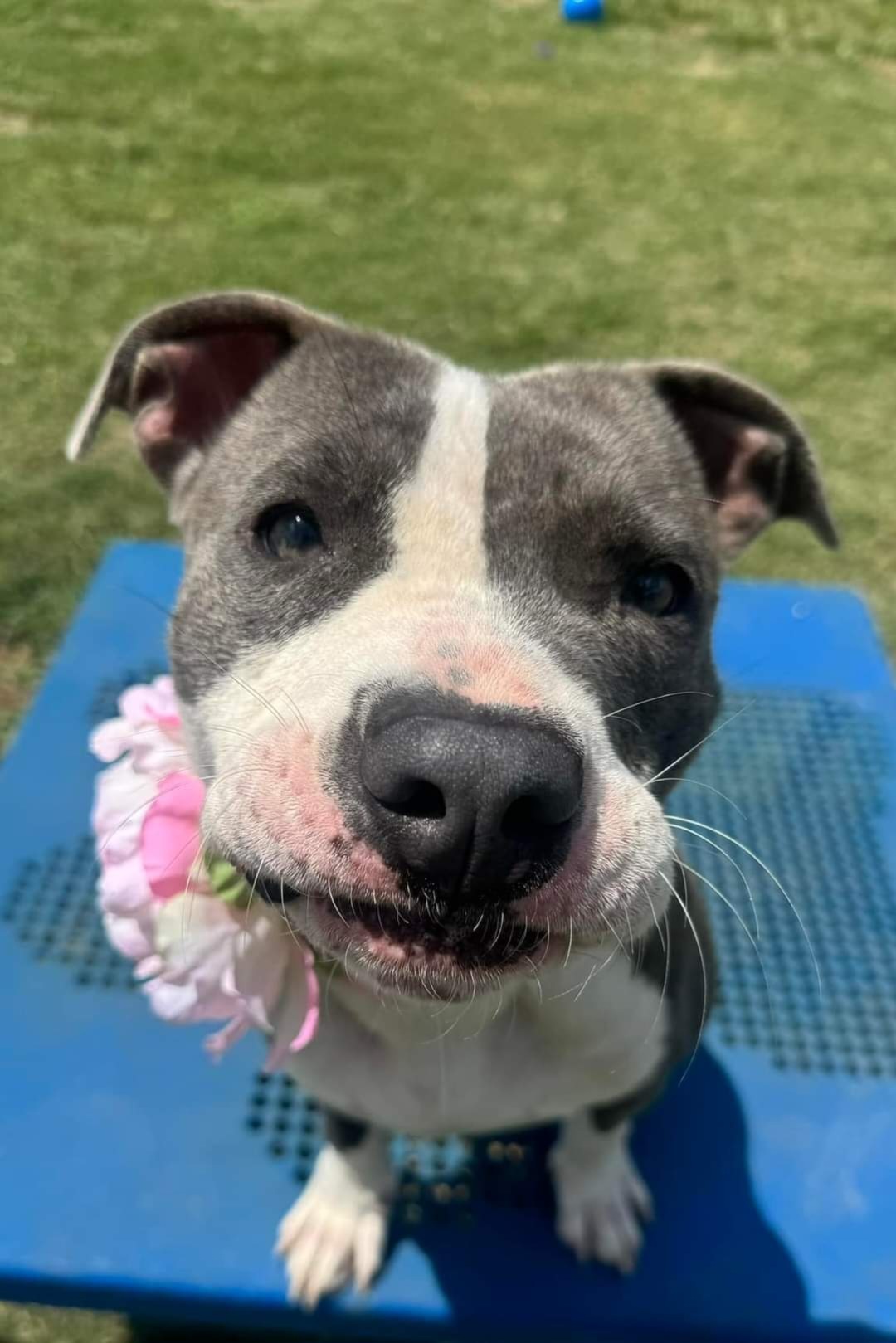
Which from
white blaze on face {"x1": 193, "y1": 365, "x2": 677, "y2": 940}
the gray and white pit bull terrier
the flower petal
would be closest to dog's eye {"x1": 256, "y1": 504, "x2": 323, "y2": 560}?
the gray and white pit bull terrier

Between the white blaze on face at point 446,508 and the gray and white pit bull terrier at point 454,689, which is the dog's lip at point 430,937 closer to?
the gray and white pit bull terrier at point 454,689

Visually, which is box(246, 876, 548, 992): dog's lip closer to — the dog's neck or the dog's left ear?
the dog's neck

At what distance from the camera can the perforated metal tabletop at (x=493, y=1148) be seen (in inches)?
73.7

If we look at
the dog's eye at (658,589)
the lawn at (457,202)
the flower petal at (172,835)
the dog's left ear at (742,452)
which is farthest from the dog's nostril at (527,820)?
the lawn at (457,202)

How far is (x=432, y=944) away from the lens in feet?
3.62

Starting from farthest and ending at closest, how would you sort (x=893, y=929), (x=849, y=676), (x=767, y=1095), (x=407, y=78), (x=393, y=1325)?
(x=407, y=78) → (x=849, y=676) → (x=893, y=929) → (x=767, y=1095) → (x=393, y=1325)

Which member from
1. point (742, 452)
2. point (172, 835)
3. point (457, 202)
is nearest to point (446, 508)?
point (172, 835)

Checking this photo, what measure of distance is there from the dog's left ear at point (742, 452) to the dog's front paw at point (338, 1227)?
1291 mm

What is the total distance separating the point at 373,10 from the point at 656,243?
3848mm

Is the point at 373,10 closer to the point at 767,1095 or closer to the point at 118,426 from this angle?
the point at 118,426

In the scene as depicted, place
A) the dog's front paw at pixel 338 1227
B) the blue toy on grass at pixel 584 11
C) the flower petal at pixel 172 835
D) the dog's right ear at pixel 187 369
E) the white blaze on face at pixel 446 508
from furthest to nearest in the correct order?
the blue toy on grass at pixel 584 11 < the dog's front paw at pixel 338 1227 < the dog's right ear at pixel 187 369 < the flower petal at pixel 172 835 < the white blaze on face at pixel 446 508

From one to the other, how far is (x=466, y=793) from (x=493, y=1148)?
1371 millimetres

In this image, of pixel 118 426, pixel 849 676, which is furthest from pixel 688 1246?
pixel 118 426

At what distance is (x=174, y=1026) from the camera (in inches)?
86.2
